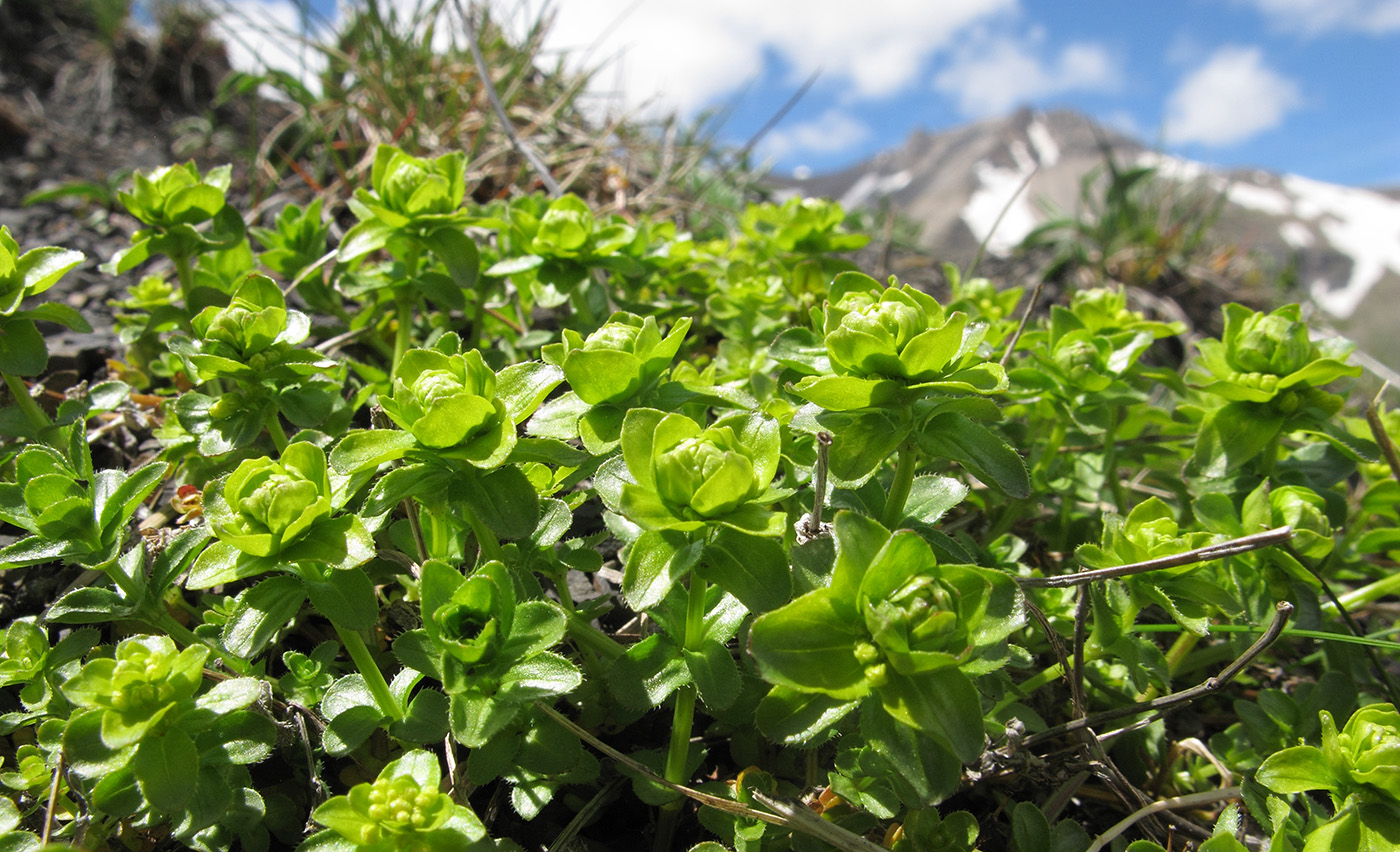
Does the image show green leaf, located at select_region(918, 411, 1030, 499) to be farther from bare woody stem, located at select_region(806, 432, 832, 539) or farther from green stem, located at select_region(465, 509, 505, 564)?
green stem, located at select_region(465, 509, 505, 564)

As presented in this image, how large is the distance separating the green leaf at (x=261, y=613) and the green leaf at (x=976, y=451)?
1441 millimetres

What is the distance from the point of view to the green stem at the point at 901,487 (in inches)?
75.8

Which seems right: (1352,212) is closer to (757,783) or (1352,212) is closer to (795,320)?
(795,320)

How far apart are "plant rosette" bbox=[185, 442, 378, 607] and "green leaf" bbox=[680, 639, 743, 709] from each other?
721 millimetres

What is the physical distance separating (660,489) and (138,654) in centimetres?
110

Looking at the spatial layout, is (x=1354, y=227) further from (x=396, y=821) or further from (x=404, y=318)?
(x=396, y=821)

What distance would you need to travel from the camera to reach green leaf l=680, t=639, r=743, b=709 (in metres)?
1.75

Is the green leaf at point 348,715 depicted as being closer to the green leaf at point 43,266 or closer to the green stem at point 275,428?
the green stem at point 275,428

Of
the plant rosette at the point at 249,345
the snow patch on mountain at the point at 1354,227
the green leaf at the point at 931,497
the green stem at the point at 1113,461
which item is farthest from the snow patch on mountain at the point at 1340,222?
the plant rosette at the point at 249,345

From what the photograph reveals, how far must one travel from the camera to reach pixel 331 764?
2.22m

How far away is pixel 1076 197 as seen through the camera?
32.0ft

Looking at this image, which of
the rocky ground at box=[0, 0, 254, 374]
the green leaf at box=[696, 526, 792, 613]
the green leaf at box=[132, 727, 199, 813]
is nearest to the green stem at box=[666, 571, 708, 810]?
the green leaf at box=[696, 526, 792, 613]

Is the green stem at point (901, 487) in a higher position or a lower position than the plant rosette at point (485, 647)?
higher

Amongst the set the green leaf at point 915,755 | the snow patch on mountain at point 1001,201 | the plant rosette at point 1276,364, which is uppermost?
the snow patch on mountain at point 1001,201
